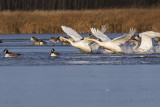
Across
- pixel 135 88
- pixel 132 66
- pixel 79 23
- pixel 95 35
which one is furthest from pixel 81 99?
pixel 79 23

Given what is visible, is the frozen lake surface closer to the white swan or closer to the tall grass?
the white swan

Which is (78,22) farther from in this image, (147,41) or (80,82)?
(80,82)

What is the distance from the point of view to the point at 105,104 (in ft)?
27.8

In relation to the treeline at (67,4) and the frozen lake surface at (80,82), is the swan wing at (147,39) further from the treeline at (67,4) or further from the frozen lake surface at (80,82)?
the treeline at (67,4)

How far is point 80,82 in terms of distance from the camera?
36.6 ft

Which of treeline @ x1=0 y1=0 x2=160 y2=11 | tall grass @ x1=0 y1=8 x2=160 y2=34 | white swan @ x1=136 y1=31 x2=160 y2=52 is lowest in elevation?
treeline @ x1=0 y1=0 x2=160 y2=11

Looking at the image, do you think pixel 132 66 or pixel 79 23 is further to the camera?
pixel 79 23

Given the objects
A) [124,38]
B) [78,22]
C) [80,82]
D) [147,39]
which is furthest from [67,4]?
[80,82]

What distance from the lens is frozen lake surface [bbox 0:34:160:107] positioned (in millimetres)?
8828

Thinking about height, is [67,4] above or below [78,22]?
below

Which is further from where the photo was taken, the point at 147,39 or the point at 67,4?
the point at 67,4

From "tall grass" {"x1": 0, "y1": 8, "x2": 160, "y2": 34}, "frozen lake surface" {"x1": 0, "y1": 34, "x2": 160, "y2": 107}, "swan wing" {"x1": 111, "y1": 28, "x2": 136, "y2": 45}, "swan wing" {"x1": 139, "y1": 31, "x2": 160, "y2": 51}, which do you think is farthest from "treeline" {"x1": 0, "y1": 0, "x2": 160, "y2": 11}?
"frozen lake surface" {"x1": 0, "y1": 34, "x2": 160, "y2": 107}

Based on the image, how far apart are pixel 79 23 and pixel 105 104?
23797mm

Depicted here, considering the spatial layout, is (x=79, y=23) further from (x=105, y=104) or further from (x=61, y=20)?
(x=105, y=104)
